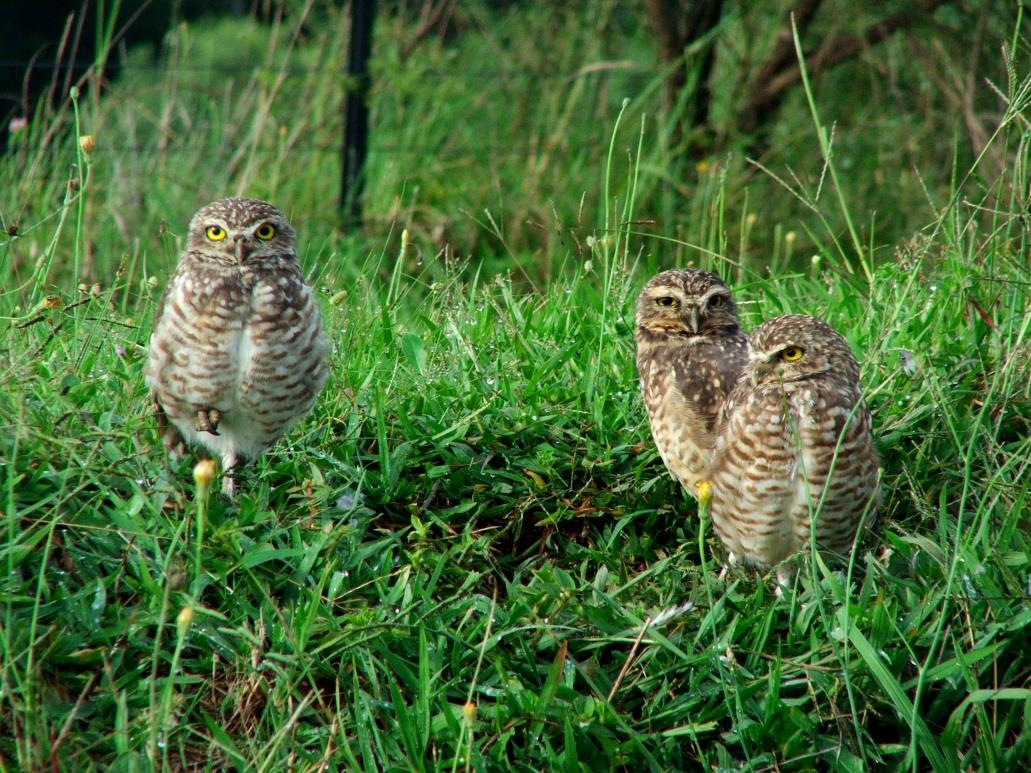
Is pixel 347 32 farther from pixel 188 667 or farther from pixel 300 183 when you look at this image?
pixel 188 667

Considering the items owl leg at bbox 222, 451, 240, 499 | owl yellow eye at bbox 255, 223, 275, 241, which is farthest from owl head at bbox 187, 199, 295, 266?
owl leg at bbox 222, 451, 240, 499

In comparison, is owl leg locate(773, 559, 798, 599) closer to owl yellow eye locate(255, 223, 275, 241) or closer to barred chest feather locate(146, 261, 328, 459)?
barred chest feather locate(146, 261, 328, 459)

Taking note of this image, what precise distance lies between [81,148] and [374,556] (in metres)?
1.43

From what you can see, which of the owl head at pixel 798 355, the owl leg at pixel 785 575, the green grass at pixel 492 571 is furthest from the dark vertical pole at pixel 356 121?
the owl leg at pixel 785 575

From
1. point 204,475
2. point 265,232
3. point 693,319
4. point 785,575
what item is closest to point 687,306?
point 693,319

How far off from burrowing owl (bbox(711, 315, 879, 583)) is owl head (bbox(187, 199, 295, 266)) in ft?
4.58

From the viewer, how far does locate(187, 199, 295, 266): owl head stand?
3.57m

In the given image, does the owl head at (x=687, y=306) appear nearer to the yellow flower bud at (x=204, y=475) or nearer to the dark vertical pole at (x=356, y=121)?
the yellow flower bud at (x=204, y=475)

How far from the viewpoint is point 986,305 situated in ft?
14.2

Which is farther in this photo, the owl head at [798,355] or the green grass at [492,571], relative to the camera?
the owl head at [798,355]

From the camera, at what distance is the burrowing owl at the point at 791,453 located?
330cm

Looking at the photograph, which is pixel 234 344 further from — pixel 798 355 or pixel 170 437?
pixel 798 355

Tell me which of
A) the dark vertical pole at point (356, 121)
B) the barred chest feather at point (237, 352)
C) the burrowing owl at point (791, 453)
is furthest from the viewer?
the dark vertical pole at point (356, 121)

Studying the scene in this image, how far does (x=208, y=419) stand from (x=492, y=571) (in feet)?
2.92
